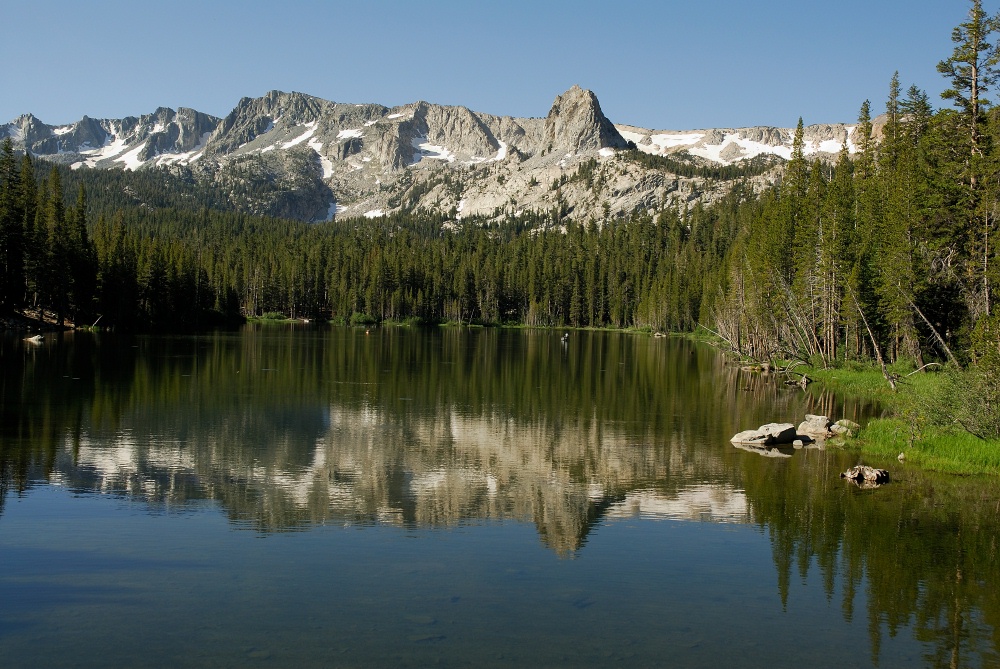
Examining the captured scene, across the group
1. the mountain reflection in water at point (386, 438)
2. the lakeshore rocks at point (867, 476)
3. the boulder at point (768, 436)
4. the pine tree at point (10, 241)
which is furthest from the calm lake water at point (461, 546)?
the pine tree at point (10, 241)

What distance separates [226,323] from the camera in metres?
132

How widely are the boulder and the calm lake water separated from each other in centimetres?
140

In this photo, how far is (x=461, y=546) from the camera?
15586 millimetres

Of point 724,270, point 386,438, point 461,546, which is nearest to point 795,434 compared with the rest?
point 386,438

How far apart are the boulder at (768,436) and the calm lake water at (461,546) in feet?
4.60

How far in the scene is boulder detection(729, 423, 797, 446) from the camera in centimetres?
2828

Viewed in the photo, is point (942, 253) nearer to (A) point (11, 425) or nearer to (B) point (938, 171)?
(B) point (938, 171)

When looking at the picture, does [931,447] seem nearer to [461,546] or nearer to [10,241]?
[461,546]

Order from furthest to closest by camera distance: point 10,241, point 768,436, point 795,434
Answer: point 10,241, point 795,434, point 768,436

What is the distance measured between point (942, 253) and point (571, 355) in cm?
4055

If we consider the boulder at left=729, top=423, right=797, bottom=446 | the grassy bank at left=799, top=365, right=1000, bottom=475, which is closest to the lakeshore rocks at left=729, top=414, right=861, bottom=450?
the boulder at left=729, top=423, right=797, bottom=446

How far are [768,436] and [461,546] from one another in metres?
16.6

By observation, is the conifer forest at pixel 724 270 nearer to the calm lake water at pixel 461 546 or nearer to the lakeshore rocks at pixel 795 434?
the lakeshore rocks at pixel 795 434

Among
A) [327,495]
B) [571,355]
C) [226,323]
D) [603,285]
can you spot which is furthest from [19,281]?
[603,285]
